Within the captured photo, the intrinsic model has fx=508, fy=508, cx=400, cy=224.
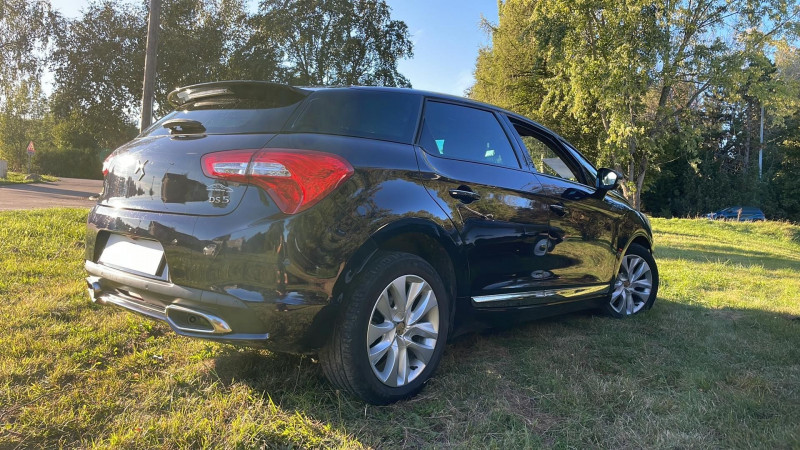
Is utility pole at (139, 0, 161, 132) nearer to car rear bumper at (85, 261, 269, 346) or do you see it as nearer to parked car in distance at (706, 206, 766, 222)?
car rear bumper at (85, 261, 269, 346)

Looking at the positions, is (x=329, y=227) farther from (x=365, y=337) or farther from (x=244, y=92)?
(x=244, y=92)

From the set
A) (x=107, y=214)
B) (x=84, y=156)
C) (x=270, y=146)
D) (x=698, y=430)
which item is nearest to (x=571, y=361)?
(x=698, y=430)

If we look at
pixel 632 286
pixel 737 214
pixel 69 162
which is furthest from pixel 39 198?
pixel 69 162

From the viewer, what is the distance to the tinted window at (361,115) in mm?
2512

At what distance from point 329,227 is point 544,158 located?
2.62 metres

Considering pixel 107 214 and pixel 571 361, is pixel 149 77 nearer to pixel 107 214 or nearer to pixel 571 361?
pixel 107 214

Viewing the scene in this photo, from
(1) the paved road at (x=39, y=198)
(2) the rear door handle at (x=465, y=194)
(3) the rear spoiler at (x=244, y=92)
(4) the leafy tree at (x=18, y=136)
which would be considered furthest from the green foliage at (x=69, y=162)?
(2) the rear door handle at (x=465, y=194)

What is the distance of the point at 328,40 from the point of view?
25.8 meters

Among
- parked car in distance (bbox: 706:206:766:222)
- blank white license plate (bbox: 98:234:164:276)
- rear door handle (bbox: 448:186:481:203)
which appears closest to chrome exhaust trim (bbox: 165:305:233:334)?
blank white license plate (bbox: 98:234:164:276)

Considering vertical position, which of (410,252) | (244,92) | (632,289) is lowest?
(632,289)

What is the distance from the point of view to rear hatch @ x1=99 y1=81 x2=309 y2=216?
2283 millimetres

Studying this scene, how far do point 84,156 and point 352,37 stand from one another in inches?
1217

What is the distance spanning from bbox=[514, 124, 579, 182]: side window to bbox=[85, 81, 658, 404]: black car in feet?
1.08

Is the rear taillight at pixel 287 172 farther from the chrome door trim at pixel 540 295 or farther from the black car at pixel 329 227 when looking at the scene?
the chrome door trim at pixel 540 295
